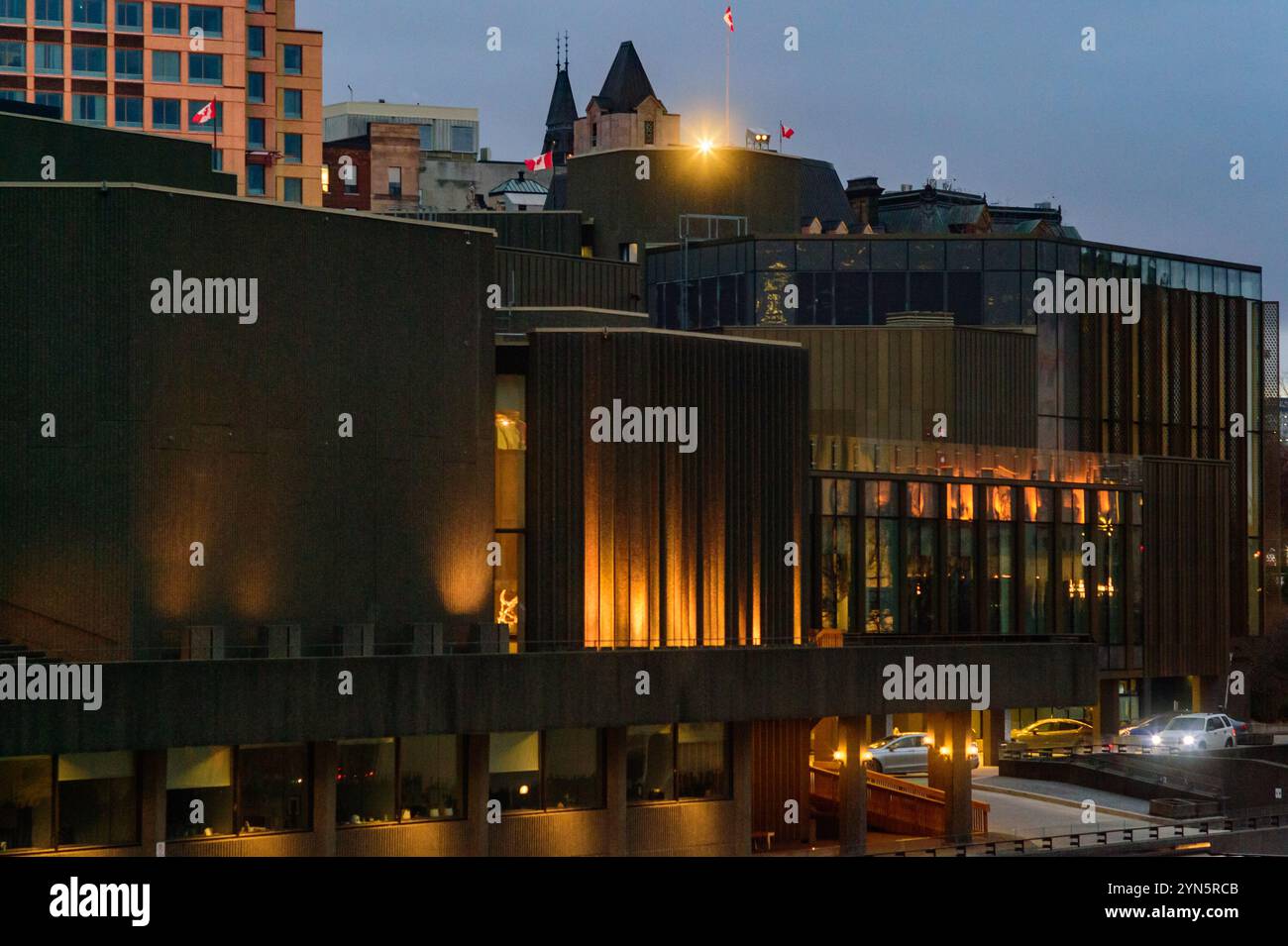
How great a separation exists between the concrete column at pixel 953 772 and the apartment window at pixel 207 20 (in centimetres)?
6440

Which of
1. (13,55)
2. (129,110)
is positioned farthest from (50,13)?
(129,110)

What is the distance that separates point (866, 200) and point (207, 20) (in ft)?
155

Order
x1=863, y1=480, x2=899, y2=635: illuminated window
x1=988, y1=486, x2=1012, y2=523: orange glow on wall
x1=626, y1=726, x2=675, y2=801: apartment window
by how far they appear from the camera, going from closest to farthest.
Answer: x1=626, y1=726, x2=675, y2=801: apartment window, x1=863, y1=480, x2=899, y2=635: illuminated window, x1=988, y1=486, x2=1012, y2=523: orange glow on wall

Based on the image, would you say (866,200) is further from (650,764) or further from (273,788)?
(273,788)

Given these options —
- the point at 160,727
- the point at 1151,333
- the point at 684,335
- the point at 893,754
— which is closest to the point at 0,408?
the point at 160,727

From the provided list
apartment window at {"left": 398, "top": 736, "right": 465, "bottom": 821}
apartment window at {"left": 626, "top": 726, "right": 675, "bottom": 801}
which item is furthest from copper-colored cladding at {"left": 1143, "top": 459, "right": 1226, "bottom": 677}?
apartment window at {"left": 398, "top": 736, "right": 465, "bottom": 821}

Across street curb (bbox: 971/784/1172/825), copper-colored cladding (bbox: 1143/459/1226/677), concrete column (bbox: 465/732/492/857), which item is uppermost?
copper-colored cladding (bbox: 1143/459/1226/677)

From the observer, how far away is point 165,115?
94.3 metres

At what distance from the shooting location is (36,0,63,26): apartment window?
9350 centimetres

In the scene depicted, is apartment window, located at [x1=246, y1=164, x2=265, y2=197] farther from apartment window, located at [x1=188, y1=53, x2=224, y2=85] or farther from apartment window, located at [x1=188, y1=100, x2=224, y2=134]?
apartment window, located at [x1=188, y1=53, x2=224, y2=85]

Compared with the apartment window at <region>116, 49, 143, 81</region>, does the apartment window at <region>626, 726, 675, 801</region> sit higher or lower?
lower

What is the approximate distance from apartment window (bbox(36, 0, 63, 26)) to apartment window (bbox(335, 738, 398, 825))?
66.5 metres

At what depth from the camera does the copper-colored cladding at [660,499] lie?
4375 centimetres
